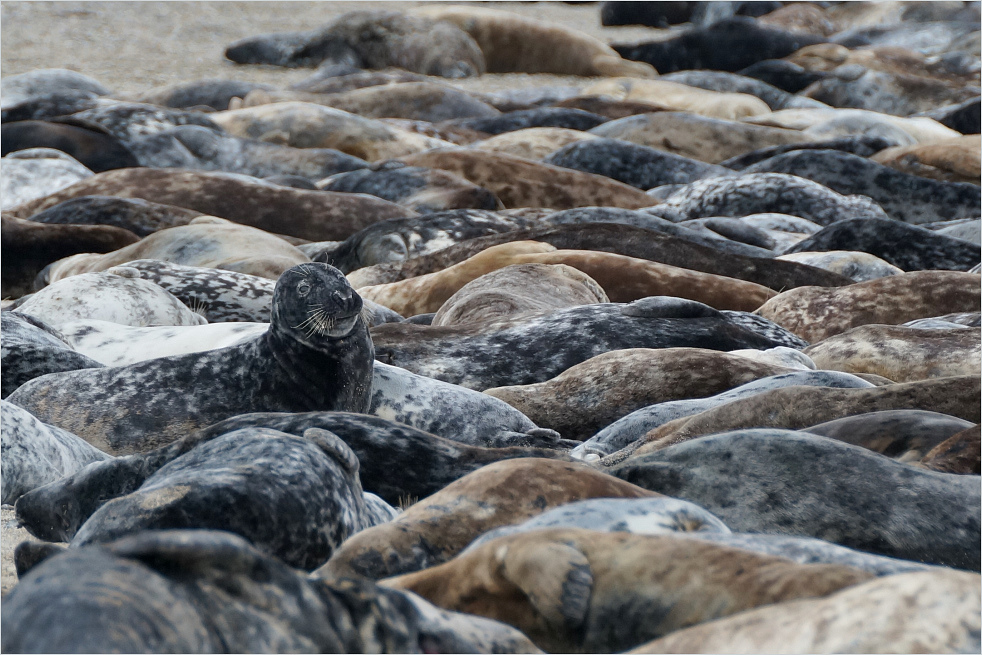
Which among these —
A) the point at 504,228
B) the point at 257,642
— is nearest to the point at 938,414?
the point at 257,642

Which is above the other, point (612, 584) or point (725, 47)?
point (612, 584)

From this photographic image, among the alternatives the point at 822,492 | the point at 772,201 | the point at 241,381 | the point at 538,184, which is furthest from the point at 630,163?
the point at 822,492

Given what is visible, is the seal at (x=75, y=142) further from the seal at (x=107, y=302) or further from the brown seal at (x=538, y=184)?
the seal at (x=107, y=302)

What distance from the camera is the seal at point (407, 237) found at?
8328 mm

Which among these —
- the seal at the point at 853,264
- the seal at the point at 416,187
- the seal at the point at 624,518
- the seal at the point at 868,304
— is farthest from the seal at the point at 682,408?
the seal at the point at 416,187

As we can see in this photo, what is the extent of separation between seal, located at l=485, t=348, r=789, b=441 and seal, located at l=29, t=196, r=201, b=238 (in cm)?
531

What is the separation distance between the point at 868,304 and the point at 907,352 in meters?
1.42

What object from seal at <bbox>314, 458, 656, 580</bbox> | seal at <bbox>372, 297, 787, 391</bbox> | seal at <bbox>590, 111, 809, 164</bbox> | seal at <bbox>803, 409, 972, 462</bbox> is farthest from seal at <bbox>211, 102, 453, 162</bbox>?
seal at <bbox>314, 458, 656, 580</bbox>

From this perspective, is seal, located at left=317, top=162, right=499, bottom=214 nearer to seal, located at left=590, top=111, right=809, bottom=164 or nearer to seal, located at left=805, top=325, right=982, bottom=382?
seal, located at left=590, top=111, right=809, bottom=164

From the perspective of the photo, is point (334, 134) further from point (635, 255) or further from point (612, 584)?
point (612, 584)

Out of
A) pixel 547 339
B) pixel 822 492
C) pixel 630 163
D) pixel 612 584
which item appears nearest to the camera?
pixel 612 584

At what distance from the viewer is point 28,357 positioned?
4.59m

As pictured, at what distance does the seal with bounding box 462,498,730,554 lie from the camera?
200 cm

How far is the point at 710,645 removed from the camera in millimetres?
1393
